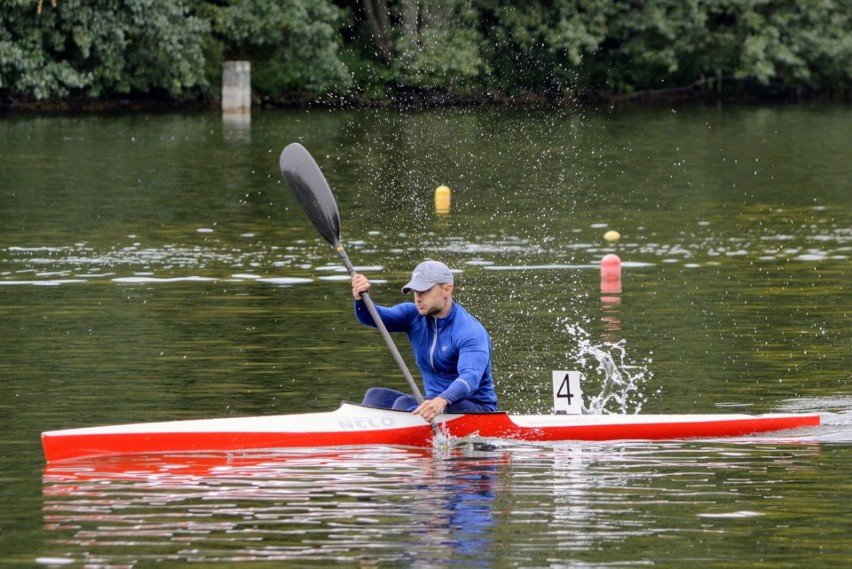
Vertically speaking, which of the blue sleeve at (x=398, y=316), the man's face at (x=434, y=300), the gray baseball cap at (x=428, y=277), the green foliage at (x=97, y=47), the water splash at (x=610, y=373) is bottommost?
the water splash at (x=610, y=373)

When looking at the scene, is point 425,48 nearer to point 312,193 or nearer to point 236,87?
point 236,87

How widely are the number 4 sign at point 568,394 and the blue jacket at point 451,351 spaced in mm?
586

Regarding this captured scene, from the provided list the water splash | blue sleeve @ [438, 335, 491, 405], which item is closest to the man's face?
blue sleeve @ [438, 335, 491, 405]

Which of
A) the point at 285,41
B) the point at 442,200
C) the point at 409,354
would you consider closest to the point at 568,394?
the point at 409,354

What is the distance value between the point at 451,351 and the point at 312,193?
3.15 meters

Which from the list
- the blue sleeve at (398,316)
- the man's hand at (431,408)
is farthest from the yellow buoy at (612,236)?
the man's hand at (431,408)

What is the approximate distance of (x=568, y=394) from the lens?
13.0 metres

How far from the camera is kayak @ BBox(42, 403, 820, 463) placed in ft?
39.4

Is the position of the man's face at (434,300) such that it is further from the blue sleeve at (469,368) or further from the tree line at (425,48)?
the tree line at (425,48)

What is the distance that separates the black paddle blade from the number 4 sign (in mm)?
2864

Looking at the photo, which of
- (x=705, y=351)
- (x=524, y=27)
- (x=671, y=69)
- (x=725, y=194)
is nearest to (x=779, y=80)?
(x=671, y=69)

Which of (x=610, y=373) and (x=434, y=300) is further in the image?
(x=610, y=373)

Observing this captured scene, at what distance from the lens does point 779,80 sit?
6962cm

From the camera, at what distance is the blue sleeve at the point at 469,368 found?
1205 cm
